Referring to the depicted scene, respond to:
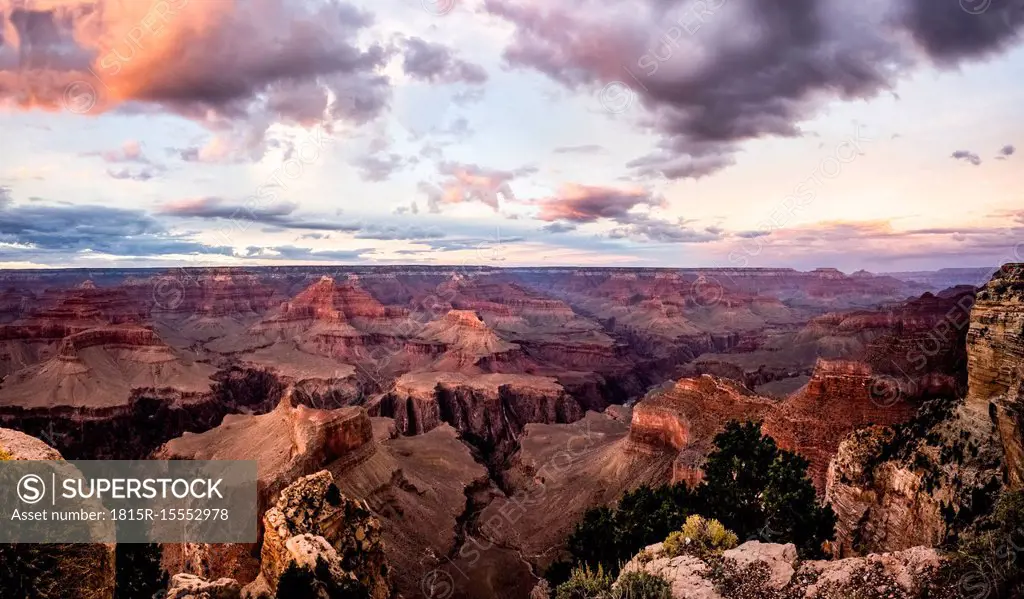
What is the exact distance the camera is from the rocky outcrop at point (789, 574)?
995 cm

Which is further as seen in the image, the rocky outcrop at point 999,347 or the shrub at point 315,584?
the rocky outcrop at point 999,347

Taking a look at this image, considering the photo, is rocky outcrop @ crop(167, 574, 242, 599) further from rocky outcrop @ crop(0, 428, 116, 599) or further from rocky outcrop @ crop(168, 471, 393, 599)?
rocky outcrop @ crop(0, 428, 116, 599)

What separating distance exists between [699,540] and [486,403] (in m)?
70.7

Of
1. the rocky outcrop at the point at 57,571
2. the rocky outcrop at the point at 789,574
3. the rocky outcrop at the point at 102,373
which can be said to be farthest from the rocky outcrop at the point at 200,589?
the rocky outcrop at the point at 102,373

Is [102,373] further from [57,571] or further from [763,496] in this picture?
[763,496]

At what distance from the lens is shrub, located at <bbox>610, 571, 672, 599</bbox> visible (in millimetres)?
11141

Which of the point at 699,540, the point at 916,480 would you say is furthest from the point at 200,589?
the point at 916,480

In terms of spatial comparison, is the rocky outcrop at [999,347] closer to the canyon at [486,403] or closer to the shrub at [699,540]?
the canyon at [486,403]

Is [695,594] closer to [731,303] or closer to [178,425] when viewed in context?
[178,425]

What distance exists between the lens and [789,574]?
11.0 meters

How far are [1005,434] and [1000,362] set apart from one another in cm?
Answer: 380

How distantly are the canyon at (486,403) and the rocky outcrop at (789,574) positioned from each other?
6.01 m

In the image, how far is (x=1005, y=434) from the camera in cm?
1413

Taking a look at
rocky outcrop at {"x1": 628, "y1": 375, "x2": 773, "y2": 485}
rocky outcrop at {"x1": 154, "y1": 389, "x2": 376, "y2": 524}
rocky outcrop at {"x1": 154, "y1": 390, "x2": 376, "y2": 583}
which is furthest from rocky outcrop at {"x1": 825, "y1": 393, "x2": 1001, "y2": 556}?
rocky outcrop at {"x1": 154, "y1": 389, "x2": 376, "y2": 524}
